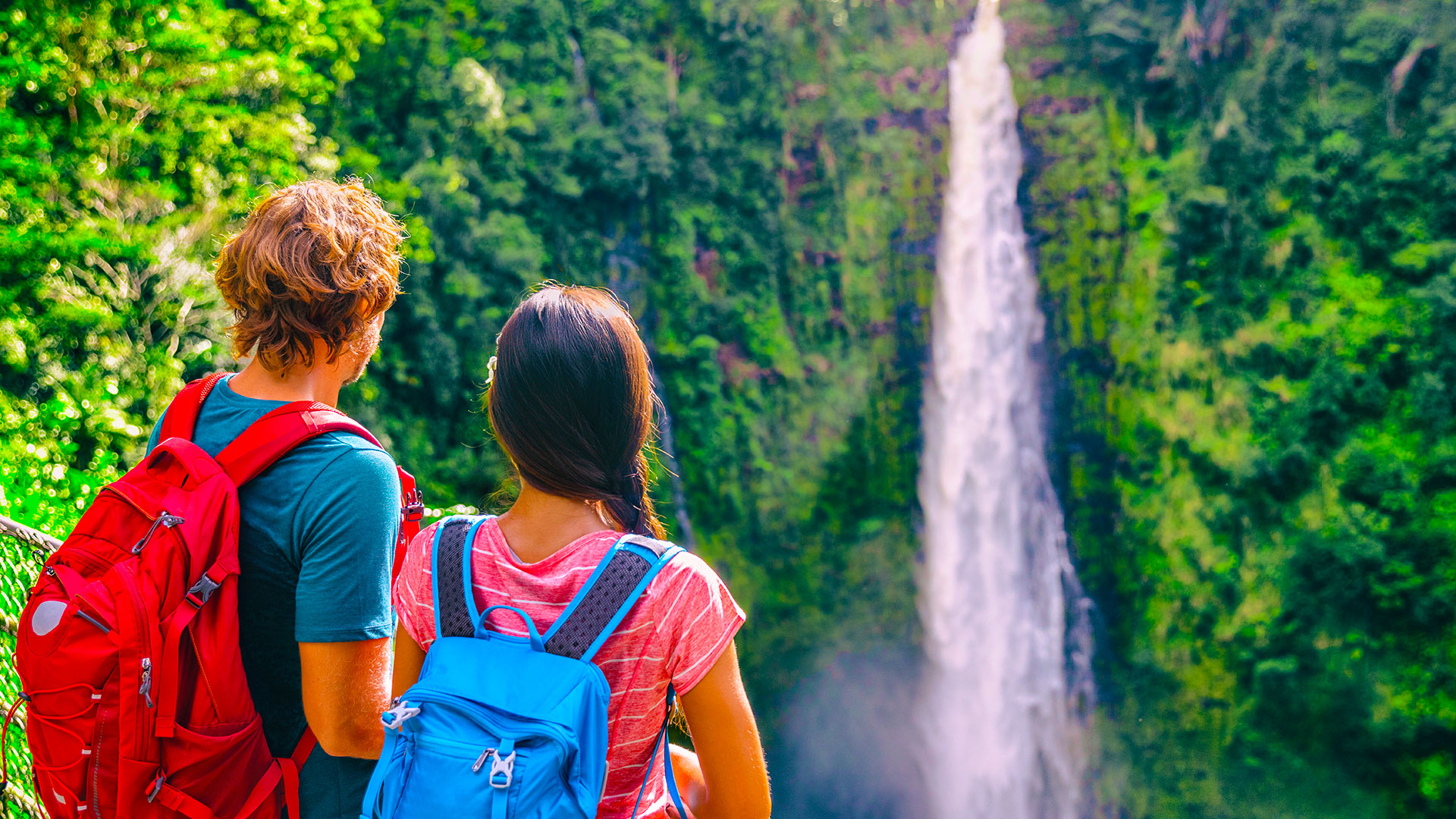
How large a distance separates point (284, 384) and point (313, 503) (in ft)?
0.82

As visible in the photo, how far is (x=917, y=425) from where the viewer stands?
10.4 m

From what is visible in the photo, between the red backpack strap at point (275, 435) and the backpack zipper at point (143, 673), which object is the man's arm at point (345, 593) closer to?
the red backpack strap at point (275, 435)

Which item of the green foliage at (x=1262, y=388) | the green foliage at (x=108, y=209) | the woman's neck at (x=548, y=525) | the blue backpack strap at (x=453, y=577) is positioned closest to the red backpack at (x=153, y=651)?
the blue backpack strap at (x=453, y=577)

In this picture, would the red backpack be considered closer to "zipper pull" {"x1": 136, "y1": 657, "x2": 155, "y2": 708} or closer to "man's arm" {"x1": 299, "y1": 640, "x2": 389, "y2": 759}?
"zipper pull" {"x1": 136, "y1": 657, "x2": 155, "y2": 708}

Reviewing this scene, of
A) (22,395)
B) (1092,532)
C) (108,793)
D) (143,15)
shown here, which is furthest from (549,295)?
(1092,532)

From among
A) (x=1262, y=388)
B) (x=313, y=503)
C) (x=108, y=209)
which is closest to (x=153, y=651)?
(x=313, y=503)

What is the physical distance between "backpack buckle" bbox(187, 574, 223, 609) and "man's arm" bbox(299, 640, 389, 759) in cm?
15

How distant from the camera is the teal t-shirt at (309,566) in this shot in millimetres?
1340

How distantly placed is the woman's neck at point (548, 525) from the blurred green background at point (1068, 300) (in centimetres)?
665

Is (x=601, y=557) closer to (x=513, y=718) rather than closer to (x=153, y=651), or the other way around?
(x=513, y=718)

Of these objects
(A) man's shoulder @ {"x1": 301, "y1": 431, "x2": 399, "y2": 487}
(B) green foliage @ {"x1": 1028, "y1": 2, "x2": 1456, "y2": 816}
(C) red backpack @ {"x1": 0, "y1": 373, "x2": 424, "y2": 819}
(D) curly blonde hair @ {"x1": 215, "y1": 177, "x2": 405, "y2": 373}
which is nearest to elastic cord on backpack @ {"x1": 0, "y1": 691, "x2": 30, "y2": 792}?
(C) red backpack @ {"x1": 0, "y1": 373, "x2": 424, "y2": 819}

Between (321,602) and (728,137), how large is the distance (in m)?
9.51

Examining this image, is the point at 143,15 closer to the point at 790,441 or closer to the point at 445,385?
the point at 445,385

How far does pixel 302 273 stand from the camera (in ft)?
4.64
